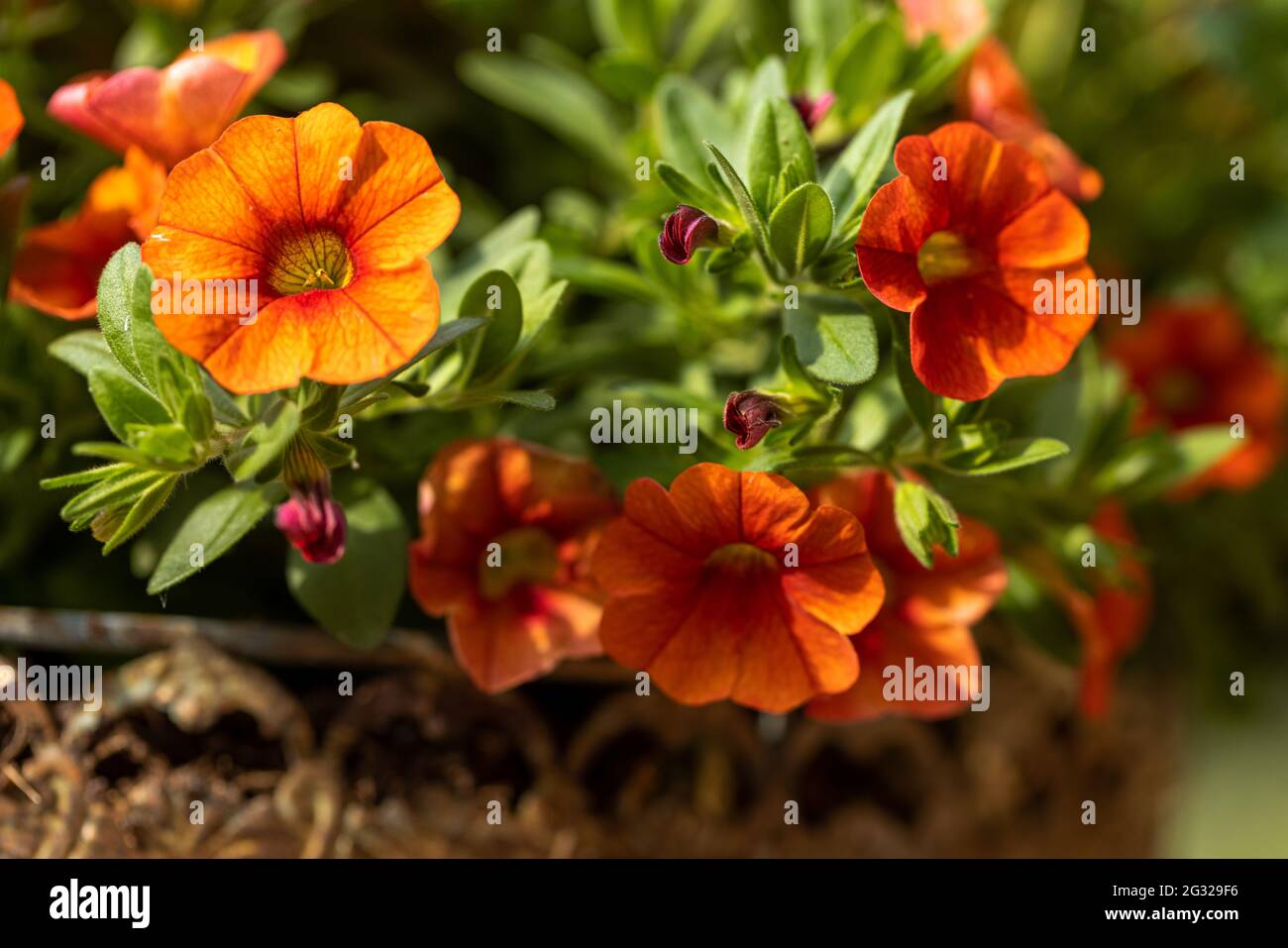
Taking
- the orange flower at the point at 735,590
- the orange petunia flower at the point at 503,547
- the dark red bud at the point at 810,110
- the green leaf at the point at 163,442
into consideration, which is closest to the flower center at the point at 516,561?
the orange petunia flower at the point at 503,547

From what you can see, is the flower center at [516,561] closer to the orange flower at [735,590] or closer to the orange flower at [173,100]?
the orange flower at [735,590]

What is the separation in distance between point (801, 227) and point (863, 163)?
3.5 inches

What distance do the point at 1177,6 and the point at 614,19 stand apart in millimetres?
766

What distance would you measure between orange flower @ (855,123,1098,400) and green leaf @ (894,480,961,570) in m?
0.07

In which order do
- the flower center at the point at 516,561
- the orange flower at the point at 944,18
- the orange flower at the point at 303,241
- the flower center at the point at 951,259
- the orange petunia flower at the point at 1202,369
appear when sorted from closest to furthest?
1. the orange flower at the point at 303,241
2. the flower center at the point at 951,259
3. the flower center at the point at 516,561
4. the orange flower at the point at 944,18
5. the orange petunia flower at the point at 1202,369

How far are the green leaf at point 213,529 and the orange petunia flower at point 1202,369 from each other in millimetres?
831

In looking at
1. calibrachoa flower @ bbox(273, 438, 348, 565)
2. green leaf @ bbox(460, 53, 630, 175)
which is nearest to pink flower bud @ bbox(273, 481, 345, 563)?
calibrachoa flower @ bbox(273, 438, 348, 565)

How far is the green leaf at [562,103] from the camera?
40.3 inches

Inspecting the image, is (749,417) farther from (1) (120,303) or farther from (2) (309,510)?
(1) (120,303)

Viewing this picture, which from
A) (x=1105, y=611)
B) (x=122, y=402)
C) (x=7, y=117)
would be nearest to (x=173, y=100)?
(x=7, y=117)

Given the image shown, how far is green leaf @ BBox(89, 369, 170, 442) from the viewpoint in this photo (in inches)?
26.7

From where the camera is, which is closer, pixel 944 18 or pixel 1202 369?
pixel 944 18

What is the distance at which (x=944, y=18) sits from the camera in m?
0.97
